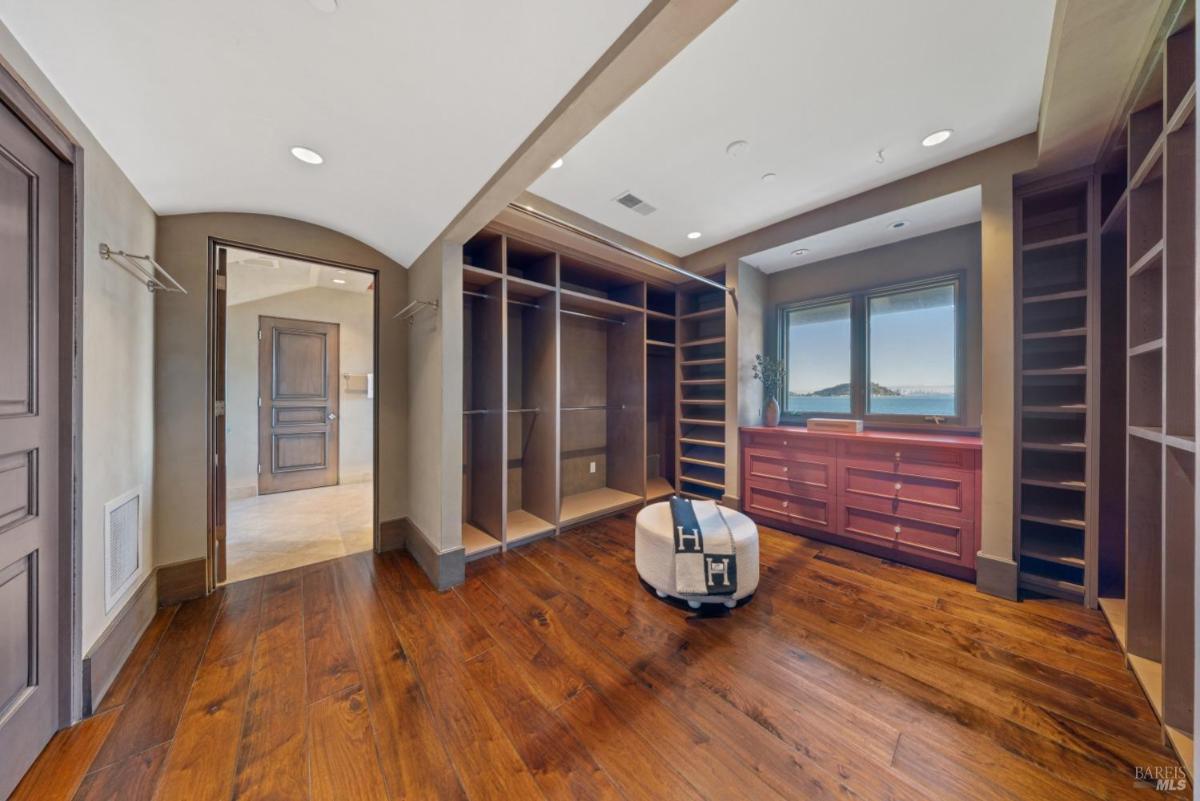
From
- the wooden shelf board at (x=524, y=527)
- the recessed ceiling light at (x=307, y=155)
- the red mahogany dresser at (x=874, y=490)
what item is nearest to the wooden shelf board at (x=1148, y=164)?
the red mahogany dresser at (x=874, y=490)

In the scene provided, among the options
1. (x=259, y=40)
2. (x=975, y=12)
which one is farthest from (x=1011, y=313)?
(x=259, y=40)

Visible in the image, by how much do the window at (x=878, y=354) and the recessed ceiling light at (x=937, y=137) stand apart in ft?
3.99

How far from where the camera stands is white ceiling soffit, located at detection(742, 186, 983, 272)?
2645 millimetres

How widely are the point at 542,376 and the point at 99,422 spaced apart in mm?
2417

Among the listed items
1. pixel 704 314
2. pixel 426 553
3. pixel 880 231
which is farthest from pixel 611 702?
pixel 880 231

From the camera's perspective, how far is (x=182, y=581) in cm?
230

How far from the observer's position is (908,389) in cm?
323

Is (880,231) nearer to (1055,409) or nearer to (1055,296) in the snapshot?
(1055,296)

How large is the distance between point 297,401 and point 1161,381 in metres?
7.18

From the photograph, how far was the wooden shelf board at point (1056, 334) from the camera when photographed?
7.20ft

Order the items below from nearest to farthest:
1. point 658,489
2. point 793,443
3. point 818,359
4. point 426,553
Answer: point 426,553
point 793,443
point 818,359
point 658,489

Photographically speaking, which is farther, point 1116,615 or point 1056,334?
point 1056,334

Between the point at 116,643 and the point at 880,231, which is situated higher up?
the point at 880,231

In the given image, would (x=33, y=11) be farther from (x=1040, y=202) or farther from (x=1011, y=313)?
(x=1040, y=202)
